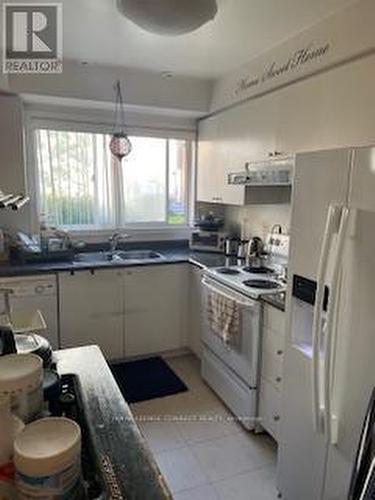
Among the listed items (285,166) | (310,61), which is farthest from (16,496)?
(310,61)

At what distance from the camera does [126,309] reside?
3.26m

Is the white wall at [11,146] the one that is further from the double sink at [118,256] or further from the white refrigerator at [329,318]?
the white refrigerator at [329,318]

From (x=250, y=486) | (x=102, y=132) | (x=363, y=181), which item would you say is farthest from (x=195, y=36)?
(x=250, y=486)

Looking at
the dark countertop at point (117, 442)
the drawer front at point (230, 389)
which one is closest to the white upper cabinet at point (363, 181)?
the dark countertop at point (117, 442)

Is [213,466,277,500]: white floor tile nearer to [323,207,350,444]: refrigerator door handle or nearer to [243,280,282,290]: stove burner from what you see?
[323,207,350,444]: refrigerator door handle

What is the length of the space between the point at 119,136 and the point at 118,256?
1121 millimetres

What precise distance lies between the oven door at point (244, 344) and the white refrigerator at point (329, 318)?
0.54 meters

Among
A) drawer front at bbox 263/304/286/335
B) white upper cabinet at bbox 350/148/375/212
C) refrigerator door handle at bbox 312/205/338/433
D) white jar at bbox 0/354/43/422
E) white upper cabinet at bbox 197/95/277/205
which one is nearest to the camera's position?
white jar at bbox 0/354/43/422

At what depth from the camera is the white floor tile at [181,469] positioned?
2.05 meters

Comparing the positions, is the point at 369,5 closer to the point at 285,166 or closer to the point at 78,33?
the point at 285,166

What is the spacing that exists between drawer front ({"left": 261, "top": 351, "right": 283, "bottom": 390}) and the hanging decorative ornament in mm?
1842

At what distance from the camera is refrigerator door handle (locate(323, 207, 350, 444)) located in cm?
138

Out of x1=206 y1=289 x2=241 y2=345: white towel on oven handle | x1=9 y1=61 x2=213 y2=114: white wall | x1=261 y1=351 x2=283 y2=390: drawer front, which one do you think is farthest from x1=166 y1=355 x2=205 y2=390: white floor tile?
x1=9 y1=61 x2=213 y2=114: white wall

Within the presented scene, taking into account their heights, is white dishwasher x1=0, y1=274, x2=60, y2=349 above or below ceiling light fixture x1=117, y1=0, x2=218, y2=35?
below
